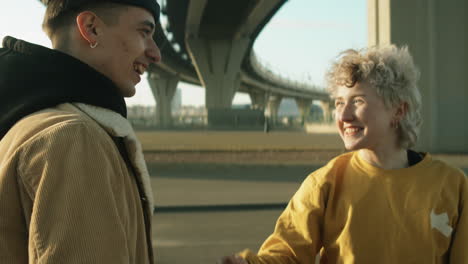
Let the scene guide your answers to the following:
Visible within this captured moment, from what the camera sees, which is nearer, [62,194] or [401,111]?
[62,194]

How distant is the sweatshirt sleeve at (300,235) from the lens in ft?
7.91

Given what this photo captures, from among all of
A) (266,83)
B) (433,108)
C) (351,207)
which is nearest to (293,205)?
(351,207)

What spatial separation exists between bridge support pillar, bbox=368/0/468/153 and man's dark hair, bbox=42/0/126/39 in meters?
18.3

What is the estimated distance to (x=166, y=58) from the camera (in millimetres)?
65062

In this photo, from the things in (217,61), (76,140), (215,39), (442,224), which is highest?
(215,39)

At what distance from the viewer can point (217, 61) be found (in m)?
51.1

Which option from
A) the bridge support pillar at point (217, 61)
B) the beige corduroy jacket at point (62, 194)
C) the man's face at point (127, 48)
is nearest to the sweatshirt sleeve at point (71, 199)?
the beige corduroy jacket at point (62, 194)

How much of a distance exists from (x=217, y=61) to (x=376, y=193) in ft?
162

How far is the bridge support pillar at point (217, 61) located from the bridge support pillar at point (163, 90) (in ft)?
99.4

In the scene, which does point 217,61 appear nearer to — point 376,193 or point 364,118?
point 364,118

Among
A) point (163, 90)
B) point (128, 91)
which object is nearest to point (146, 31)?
point (128, 91)

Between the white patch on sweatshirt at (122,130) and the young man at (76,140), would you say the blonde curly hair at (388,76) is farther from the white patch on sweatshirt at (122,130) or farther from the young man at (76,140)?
the white patch on sweatshirt at (122,130)

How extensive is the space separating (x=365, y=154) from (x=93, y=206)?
176 cm

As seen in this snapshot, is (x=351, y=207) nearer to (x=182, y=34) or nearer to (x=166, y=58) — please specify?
(x=182, y=34)
